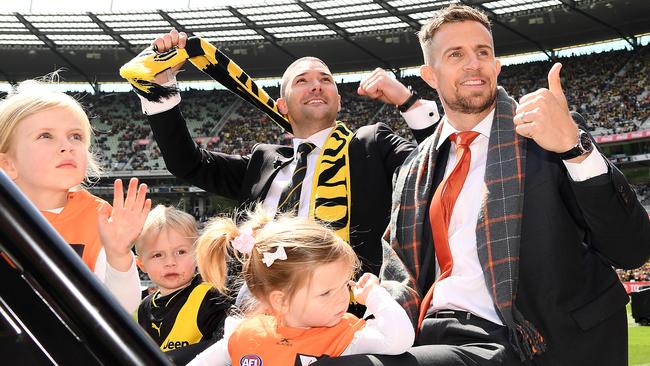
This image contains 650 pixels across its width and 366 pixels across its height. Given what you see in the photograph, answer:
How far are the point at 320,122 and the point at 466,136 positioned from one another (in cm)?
112

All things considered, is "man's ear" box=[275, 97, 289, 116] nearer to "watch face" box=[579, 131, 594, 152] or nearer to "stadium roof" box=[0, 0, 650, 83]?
"watch face" box=[579, 131, 594, 152]

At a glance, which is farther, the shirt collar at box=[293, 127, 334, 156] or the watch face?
the shirt collar at box=[293, 127, 334, 156]

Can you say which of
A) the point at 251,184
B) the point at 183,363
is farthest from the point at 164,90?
the point at 183,363

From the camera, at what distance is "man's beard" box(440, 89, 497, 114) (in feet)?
8.35

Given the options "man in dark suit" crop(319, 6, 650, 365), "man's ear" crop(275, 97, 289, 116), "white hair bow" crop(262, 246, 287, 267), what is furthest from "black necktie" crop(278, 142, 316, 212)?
"white hair bow" crop(262, 246, 287, 267)

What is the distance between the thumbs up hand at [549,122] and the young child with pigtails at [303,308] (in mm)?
665

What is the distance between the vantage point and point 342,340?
200 cm

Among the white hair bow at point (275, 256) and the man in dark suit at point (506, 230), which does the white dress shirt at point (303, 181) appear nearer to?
the man in dark suit at point (506, 230)

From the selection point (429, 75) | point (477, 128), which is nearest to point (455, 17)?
point (429, 75)

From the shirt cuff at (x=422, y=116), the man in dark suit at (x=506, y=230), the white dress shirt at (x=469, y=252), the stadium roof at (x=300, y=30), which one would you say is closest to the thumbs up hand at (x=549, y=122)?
the man in dark suit at (x=506, y=230)

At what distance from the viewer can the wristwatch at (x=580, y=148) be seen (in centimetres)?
201

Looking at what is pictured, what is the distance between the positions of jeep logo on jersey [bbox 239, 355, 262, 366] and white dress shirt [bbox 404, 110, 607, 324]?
727 millimetres

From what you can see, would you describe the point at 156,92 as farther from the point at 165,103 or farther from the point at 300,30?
the point at 300,30

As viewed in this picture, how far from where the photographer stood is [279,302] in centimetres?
210
